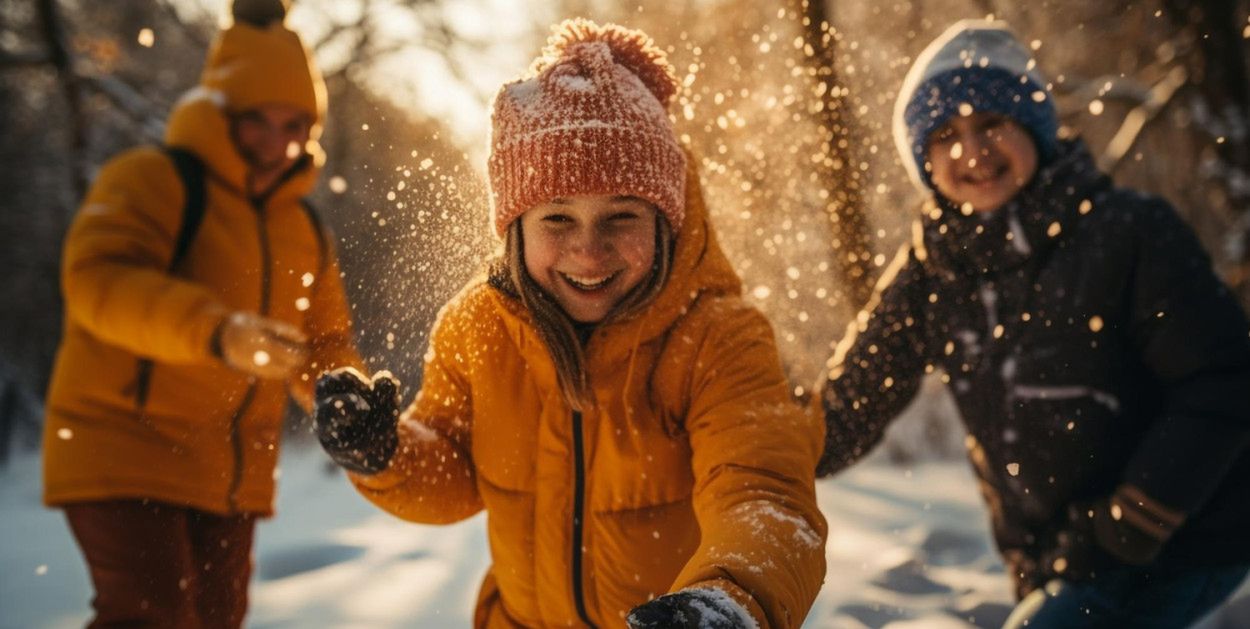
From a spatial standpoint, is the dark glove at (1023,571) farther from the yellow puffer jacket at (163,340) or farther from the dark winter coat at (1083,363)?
the yellow puffer jacket at (163,340)

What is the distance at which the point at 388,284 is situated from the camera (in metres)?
0.71

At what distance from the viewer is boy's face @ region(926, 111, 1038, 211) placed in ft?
3.29

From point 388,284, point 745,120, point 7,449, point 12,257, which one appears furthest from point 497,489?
point 12,257

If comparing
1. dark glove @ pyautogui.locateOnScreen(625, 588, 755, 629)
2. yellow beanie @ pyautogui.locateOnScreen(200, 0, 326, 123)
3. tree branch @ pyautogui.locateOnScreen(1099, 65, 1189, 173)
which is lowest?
dark glove @ pyautogui.locateOnScreen(625, 588, 755, 629)

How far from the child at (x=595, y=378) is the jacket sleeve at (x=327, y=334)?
73 mm

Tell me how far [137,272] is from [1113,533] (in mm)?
1280

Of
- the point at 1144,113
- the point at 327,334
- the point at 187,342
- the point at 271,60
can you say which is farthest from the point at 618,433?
the point at 1144,113

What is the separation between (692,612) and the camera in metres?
0.48

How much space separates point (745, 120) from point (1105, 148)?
192 cm

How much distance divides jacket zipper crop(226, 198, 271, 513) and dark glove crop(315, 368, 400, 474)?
30 centimetres

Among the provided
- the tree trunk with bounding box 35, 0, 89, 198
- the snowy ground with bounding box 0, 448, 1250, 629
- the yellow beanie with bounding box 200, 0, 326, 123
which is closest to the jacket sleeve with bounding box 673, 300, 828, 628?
the snowy ground with bounding box 0, 448, 1250, 629

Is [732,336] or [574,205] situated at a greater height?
[574,205]

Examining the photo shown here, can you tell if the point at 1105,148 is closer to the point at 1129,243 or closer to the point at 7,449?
the point at 1129,243

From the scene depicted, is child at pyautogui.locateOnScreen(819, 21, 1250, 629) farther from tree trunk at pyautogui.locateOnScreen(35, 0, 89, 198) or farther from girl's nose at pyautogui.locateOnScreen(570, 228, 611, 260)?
tree trunk at pyautogui.locateOnScreen(35, 0, 89, 198)
